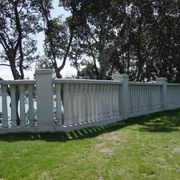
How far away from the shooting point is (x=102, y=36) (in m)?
24.8

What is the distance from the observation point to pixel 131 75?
31.9 meters

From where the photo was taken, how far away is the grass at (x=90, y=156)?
6.16 metres

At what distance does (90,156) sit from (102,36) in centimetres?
1800

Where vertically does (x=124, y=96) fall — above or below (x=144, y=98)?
above

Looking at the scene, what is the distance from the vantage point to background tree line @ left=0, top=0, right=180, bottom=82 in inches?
823

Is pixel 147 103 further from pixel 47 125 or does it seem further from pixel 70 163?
pixel 70 163

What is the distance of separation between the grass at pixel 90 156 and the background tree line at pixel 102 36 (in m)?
10.8

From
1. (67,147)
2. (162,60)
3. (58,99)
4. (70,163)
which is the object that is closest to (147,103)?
(58,99)

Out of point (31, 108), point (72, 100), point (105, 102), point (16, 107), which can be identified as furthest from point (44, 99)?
point (105, 102)

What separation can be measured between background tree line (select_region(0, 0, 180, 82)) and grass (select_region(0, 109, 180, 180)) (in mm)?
10837

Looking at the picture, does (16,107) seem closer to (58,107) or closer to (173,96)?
(58,107)

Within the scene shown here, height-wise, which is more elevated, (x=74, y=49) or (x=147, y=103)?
(x=74, y=49)

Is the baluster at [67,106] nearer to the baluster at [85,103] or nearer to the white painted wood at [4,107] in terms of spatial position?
the baluster at [85,103]

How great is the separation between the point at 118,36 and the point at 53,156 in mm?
20081
